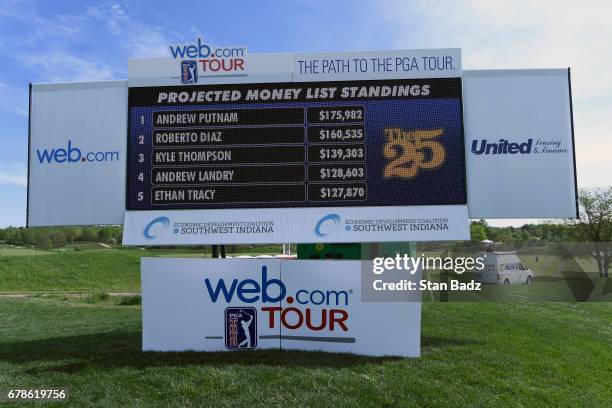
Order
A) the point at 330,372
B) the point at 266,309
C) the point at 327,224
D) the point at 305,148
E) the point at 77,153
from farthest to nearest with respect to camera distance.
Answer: the point at 77,153, the point at 305,148, the point at 327,224, the point at 266,309, the point at 330,372

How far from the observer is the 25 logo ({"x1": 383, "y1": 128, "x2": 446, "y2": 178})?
798 centimetres

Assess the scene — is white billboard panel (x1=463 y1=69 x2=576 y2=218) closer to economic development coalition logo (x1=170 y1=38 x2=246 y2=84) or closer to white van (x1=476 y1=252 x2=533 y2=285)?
economic development coalition logo (x1=170 y1=38 x2=246 y2=84)

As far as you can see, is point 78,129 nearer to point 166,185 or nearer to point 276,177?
point 166,185

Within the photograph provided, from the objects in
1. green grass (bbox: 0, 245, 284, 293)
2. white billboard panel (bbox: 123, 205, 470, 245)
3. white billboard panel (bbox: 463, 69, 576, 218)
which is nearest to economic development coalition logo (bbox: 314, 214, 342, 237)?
white billboard panel (bbox: 123, 205, 470, 245)

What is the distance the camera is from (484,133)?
8297 mm

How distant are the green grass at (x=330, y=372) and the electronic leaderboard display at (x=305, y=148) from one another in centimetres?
242

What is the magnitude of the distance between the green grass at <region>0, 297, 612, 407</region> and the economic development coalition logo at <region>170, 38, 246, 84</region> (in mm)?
4677

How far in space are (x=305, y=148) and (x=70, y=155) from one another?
423cm

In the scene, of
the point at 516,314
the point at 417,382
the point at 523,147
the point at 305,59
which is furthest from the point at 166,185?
the point at 516,314

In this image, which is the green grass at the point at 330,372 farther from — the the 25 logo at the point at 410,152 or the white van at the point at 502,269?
the white van at the point at 502,269

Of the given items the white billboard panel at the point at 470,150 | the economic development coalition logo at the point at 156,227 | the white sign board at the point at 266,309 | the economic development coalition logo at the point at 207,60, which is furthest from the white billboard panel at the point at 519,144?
the economic development coalition logo at the point at 156,227

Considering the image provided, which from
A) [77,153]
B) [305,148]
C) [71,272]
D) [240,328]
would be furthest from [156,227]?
[71,272]

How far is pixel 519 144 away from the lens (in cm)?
830

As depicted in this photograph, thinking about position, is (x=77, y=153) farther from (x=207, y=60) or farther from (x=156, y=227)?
(x=207, y=60)
